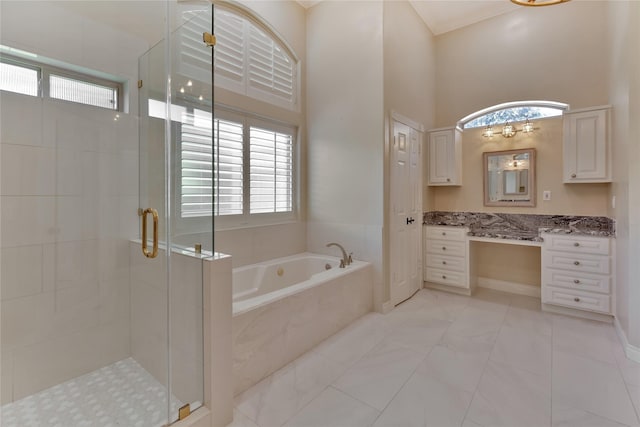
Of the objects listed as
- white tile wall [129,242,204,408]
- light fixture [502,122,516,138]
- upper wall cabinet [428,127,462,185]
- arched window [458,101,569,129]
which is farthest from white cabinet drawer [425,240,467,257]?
white tile wall [129,242,204,408]

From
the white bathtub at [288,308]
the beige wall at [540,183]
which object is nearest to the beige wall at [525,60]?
the beige wall at [540,183]

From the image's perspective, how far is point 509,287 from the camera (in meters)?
3.75

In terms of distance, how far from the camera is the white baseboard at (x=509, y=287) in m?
3.59

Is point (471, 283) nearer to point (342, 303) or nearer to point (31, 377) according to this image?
point (342, 303)

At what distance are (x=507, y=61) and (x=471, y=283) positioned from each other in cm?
276

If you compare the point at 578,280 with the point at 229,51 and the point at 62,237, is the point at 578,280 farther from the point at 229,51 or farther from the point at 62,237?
the point at 62,237

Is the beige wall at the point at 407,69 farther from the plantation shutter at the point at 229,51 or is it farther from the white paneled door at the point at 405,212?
the plantation shutter at the point at 229,51

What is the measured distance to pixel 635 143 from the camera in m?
2.11

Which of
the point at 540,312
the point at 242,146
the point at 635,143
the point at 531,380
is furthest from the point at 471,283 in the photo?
the point at 242,146

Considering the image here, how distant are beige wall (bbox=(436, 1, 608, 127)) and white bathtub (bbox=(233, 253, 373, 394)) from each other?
2.71 meters

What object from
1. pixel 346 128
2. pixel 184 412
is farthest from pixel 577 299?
pixel 184 412

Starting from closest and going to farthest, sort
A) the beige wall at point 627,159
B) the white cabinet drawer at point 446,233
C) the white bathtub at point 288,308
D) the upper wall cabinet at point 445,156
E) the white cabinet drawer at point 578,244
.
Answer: the white bathtub at point 288,308, the beige wall at point 627,159, the white cabinet drawer at point 578,244, the white cabinet drawer at point 446,233, the upper wall cabinet at point 445,156

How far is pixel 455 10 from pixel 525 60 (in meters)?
1.05

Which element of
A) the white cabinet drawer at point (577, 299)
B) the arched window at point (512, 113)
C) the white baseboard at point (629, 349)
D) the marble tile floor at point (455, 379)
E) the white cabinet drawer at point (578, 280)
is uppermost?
the arched window at point (512, 113)
